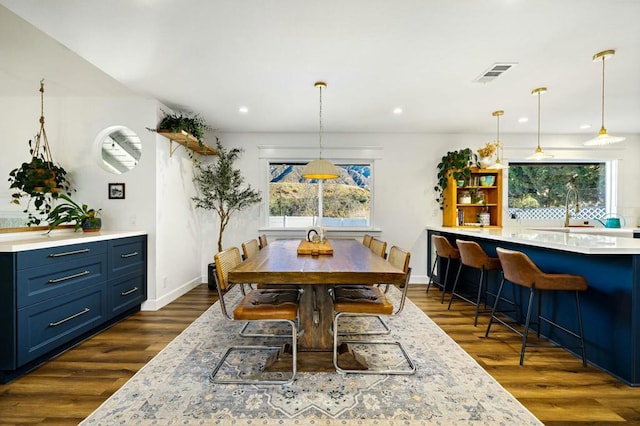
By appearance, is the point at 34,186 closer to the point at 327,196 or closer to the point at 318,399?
the point at 318,399

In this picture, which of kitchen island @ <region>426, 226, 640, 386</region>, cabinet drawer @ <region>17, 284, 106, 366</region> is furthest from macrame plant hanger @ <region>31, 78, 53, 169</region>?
kitchen island @ <region>426, 226, 640, 386</region>

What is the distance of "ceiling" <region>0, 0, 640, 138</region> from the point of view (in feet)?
6.66

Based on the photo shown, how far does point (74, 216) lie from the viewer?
3203 millimetres

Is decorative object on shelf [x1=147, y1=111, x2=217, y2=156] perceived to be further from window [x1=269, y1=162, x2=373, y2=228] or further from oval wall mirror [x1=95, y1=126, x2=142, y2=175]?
window [x1=269, y1=162, x2=373, y2=228]

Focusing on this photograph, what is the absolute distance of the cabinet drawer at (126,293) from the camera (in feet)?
10.0

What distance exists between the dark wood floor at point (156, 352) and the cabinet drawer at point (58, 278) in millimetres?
527

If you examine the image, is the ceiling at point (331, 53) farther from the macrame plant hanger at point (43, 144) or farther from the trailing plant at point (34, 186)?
the trailing plant at point (34, 186)

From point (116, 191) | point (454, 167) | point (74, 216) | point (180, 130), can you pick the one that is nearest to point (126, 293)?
point (74, 216)

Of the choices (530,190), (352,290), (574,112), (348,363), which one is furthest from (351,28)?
(530,190)

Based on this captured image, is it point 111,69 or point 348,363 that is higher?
point 111,69

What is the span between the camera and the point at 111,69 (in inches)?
112

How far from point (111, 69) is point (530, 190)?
609 cm

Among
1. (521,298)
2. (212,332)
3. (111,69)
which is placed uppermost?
(111,69)

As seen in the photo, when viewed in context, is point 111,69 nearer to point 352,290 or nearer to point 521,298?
point 352,290
